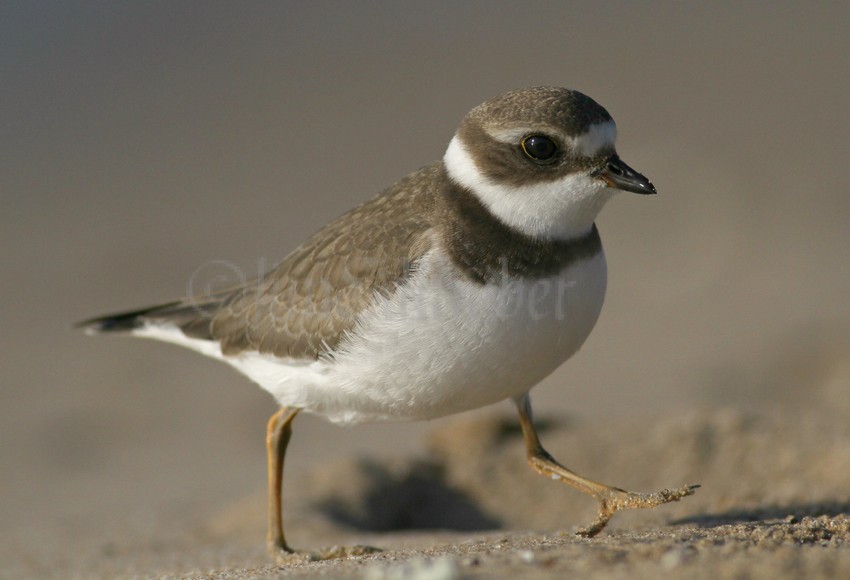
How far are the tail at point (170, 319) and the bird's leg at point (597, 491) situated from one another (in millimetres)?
2000

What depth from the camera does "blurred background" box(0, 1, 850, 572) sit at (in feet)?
33.5

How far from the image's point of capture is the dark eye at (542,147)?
5.17m

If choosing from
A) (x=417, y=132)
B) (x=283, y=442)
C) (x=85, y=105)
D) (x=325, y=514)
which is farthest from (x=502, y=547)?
(x=85, y=105)

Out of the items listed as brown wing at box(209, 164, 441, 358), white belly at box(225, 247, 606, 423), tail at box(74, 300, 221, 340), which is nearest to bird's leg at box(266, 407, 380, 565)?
brown wing at box(209, 164, 441, 358)

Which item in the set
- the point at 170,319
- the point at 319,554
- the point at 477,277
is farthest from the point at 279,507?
the point at 477,277

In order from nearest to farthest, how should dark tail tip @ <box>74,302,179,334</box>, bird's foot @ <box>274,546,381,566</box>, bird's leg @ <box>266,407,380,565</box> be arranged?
bird's foot @ <box>274,546,381,566</box> → bird's leg @ <box>266,407,380,565</box> → dark tail tip @ <box>74,302,179,334</box>

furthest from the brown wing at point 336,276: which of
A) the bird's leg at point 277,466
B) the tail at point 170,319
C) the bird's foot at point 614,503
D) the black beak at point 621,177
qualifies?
the bird's foot at point 614,503

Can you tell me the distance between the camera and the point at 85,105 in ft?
68.6

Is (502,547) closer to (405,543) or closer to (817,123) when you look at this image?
(405,543)

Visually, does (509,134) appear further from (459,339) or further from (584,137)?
(459,339)

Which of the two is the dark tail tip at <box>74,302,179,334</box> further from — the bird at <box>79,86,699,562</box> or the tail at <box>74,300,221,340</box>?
the bird at <box>79,86,699,562</box>

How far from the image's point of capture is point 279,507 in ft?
20.6

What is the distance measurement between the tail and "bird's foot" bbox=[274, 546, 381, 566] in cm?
139

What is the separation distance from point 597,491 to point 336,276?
1673mm
